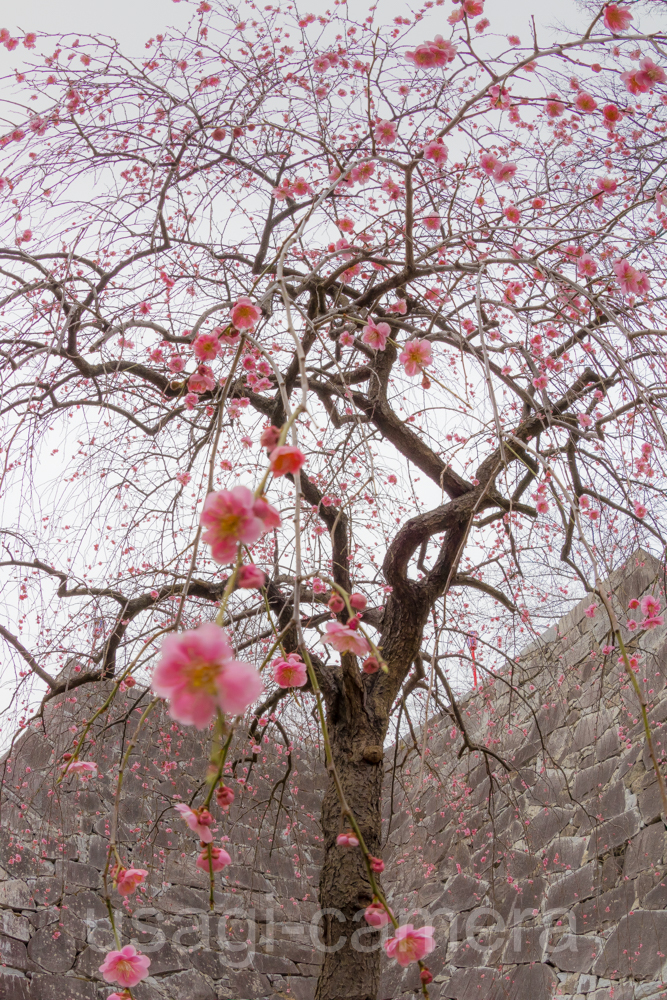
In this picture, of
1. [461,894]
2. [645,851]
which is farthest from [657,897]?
[461,894]

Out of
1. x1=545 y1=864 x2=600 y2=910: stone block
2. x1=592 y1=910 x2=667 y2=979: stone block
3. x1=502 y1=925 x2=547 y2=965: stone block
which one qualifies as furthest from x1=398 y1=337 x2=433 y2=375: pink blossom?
x1=502 y1=925 x2=547 y2=965: stone block

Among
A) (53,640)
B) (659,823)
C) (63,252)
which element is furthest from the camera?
(659,823)

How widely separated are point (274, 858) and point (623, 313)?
385 cm

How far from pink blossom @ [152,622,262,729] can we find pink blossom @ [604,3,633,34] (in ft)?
5.11

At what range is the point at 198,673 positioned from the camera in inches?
23.4

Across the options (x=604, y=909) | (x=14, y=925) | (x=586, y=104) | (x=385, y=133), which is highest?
(x=385, y=133)

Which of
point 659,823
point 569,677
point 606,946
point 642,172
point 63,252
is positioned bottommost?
point 606,946

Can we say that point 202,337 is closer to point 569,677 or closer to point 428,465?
point 428,465

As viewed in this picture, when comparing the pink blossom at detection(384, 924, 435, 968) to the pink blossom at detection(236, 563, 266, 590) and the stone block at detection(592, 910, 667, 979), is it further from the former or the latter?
the stone block at detection(592, 910, 667, 979)

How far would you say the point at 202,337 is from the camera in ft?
4.14

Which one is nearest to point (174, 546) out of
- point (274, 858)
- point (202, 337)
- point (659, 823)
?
point (202, 337)

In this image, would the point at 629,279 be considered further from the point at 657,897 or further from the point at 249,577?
the point at 657,897

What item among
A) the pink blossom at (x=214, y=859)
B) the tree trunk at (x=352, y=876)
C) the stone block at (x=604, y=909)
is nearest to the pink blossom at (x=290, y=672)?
the pink blossom at (x=214, y=859)

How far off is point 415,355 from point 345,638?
73 centimetres
